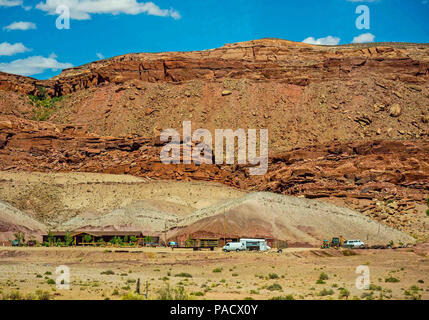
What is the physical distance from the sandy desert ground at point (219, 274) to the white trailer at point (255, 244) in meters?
3.03

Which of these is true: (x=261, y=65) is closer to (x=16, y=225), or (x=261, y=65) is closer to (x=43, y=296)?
(x=16, y=225)

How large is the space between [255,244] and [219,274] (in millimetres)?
16985

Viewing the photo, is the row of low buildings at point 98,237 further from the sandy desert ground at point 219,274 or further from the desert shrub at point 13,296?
the desert shrub at point 13,296

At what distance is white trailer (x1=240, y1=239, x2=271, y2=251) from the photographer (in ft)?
181

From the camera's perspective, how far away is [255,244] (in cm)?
5547

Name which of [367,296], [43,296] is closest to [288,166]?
[367,296]

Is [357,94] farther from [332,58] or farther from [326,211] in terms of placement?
[326,211]

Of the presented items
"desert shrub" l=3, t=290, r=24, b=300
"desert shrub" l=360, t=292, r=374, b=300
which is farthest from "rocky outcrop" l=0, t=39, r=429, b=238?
"desert shrub" l=3, t=290, r=24, b=300

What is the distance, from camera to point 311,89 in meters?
114

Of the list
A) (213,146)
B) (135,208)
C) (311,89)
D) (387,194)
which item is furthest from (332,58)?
(135,208)

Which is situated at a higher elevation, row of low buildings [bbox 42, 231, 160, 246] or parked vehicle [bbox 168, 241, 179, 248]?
row of low buildings [bbox 42, 231, 160, 246]

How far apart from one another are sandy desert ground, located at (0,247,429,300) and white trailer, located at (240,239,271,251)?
9.93 ft

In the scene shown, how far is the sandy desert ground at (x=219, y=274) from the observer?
28.2 metres

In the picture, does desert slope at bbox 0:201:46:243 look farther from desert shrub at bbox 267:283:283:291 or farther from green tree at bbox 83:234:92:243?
desert shrub at bbox 267:283:283:291
